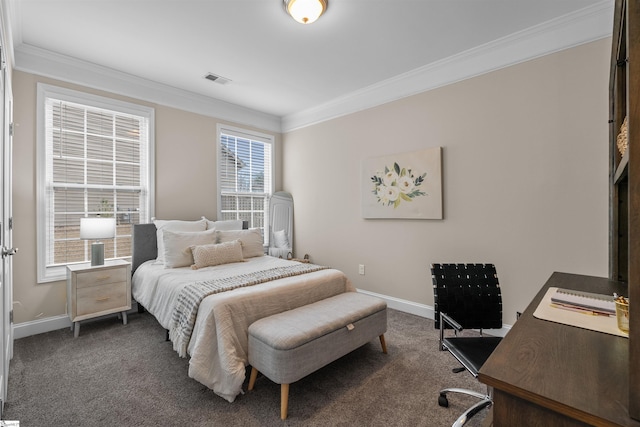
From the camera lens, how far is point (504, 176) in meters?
2.79

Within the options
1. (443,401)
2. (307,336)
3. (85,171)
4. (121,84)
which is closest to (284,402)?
(307,336)

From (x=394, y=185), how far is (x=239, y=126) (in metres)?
2.46

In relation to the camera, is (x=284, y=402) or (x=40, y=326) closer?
(x=284, y=402)

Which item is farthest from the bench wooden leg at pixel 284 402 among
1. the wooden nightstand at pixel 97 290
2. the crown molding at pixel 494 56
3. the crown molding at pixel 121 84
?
the crown molding at pixel 121 84

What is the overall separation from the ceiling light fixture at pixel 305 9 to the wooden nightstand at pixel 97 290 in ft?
9.28

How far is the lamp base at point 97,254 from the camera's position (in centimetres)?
298

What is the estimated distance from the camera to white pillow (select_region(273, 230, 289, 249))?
4691 millimetres

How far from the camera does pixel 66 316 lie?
3.02 meters

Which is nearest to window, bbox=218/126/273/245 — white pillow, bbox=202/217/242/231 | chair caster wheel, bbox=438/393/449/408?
white pillow, bbox=202/217/242/231

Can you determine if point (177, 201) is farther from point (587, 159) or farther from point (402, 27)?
point (587, 159)

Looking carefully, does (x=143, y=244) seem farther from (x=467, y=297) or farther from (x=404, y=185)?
(x=467, y=297)

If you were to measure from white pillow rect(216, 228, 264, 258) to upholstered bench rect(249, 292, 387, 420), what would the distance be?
1417 millimetres

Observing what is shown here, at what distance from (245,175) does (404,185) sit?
244cm

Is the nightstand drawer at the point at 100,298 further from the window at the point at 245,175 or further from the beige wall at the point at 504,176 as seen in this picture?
the beige wall at the point at 504,176
